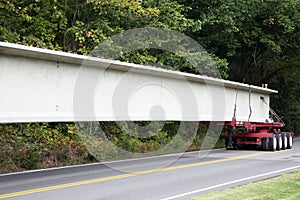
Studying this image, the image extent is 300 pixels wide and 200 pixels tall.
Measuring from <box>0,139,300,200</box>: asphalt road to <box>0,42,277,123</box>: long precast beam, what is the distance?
153cm

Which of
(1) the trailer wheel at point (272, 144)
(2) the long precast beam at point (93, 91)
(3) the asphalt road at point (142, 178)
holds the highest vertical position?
(2) the long precast beam at point (93, 91)

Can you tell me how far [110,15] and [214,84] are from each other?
5.66 m

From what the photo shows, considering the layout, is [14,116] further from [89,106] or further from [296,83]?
[296,83]

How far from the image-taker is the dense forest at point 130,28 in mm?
16719

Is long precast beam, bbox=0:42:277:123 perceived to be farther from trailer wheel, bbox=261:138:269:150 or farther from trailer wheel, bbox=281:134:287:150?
trailer wheel, bbox=281:134:287:150

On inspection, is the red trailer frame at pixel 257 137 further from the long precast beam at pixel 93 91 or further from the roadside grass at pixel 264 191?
the roadside grass at pixel 264 191

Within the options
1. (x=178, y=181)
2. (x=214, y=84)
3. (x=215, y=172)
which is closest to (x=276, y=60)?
(x=214, y=84)

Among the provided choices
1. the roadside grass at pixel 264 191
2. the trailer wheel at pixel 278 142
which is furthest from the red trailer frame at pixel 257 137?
the roadside grass at pixel 264 191

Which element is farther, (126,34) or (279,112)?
(279,112)

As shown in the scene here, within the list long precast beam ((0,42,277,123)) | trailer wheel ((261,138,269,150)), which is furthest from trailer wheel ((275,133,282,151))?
long precast beam ((0,42,277,123))

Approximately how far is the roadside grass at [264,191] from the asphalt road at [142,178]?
53cm

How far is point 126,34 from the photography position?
2130 cm

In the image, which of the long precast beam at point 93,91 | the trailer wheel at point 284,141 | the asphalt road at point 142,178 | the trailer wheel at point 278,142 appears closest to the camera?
the asphalt road at point 142,178

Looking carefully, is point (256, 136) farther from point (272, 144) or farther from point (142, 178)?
point (142, 178)
